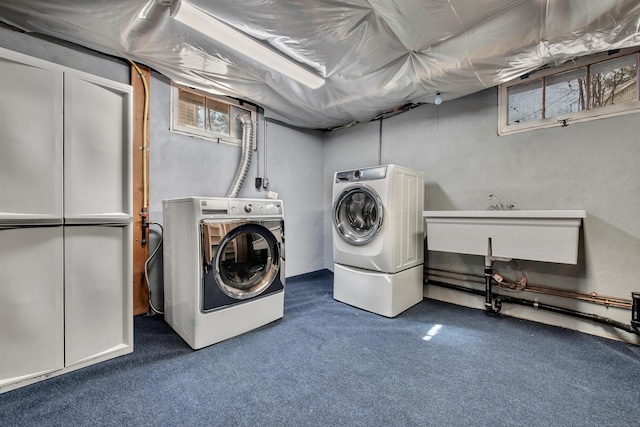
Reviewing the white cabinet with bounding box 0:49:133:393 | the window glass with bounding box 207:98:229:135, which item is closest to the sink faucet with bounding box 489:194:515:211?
the window glass with bounding box 207:98:229:135

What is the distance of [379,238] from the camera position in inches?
91.6

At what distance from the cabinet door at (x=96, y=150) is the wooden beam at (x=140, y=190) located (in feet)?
2.22

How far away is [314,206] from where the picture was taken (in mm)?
3859

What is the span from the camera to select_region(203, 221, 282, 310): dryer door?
5.85ft

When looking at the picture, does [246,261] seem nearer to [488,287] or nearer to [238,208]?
[238,208]

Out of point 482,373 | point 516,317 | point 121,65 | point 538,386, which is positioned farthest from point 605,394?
point 121,65

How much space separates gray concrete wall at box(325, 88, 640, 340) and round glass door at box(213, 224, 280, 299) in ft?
5.93

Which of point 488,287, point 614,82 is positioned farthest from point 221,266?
point 614,82

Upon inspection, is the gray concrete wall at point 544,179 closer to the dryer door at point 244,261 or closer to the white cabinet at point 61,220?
the dryer door at point 244,261

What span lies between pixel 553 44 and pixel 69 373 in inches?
141

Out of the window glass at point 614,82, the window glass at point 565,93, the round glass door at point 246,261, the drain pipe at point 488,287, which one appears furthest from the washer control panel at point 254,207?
the window glass at point 614,82

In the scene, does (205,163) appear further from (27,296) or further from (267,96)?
(27,296)

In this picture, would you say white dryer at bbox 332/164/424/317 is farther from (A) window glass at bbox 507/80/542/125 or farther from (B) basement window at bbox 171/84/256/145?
(B) basement window at bbox 171/84/256/145

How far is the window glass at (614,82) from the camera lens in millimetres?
1931
